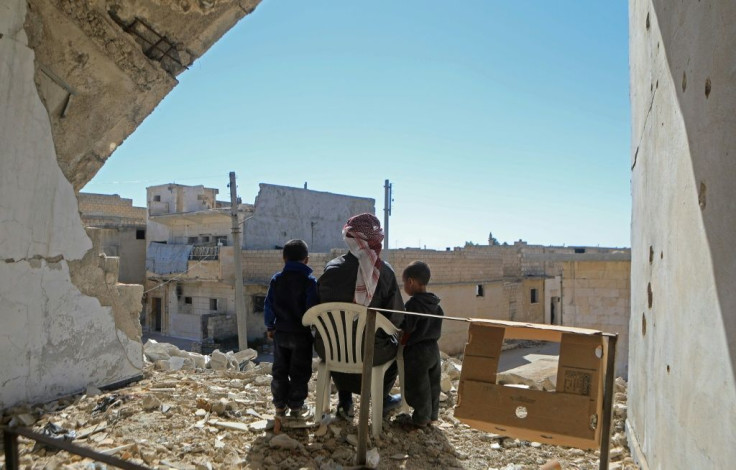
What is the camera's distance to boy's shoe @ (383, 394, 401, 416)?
3584mm

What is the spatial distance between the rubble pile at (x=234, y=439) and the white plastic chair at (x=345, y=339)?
0.98 feet

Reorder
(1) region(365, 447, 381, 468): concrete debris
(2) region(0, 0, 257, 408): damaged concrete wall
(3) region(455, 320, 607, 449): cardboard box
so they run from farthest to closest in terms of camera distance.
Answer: (2) region(0, 0, 257, 408): damaged concrete wall, (1) region(365, 447, 381, 468): concrete debris, (3) region(455, 320, 607, 449): cardboard box

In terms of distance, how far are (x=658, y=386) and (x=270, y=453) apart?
2.12 meters

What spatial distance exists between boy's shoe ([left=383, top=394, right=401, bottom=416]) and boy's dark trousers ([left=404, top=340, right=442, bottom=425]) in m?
0.21

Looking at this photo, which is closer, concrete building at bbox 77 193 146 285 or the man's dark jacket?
the man's dark jacket

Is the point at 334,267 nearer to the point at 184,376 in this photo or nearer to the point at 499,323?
the point at 499,323

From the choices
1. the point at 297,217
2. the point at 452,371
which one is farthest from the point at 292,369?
Result: the point at 297,217

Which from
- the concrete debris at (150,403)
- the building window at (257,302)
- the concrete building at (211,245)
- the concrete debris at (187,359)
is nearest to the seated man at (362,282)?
the concrete debris at (150,403)

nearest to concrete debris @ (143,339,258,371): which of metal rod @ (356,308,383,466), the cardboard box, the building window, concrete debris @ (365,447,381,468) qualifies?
concrete debris @ (365,447,381,468)

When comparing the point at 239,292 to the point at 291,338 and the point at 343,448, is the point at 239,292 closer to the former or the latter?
the point at 291,338

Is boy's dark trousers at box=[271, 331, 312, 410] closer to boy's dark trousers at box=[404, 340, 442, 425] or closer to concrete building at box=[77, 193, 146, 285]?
boy's dark trousers at box=[404, 340, 442, 425]

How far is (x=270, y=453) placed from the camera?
303 centimetres

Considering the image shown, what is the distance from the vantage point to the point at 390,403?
11.9 feet

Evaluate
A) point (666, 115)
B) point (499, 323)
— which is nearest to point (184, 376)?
point (499, 323)
